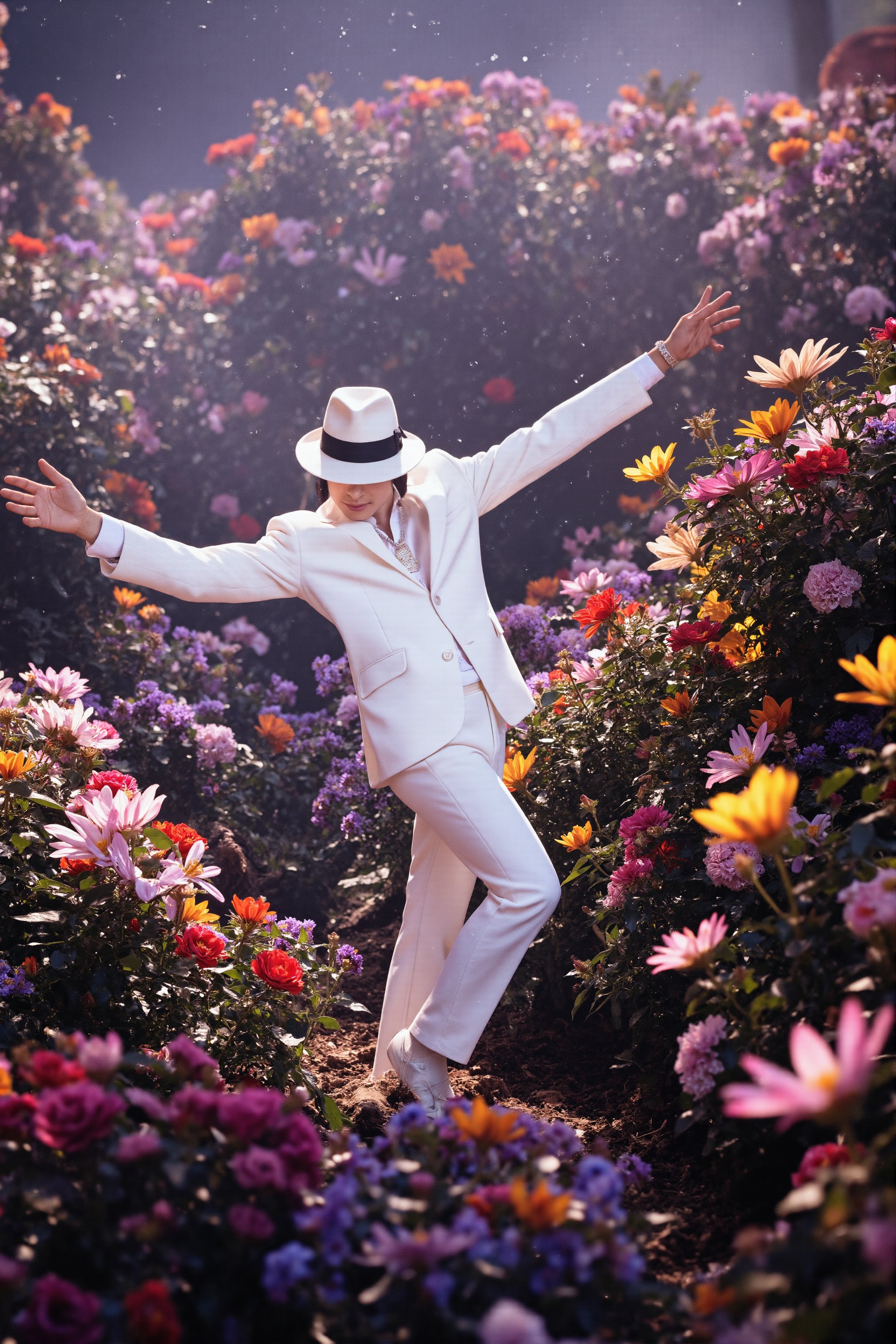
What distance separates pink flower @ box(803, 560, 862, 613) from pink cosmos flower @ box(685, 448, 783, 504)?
220 millimetres

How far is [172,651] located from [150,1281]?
3.14 m

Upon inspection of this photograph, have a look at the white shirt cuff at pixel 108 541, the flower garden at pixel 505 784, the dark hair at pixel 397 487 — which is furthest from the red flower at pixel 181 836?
the dark hair at pixel 397 487

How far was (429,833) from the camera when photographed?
2.25 meters

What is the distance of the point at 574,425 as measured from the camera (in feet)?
7.70

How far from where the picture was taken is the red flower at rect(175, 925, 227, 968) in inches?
70.4

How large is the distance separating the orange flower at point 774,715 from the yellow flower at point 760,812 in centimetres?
76

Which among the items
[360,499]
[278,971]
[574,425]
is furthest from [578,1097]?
[574,425]

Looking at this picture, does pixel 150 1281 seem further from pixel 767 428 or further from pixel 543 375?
pixel 543 375

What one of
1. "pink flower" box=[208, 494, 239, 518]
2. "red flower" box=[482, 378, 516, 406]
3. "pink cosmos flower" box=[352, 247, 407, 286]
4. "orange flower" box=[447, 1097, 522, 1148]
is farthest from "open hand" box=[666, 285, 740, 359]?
"pink flower" box=[208, 494, 239, 518]

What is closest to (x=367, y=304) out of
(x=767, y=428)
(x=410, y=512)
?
(x=410, y=512)

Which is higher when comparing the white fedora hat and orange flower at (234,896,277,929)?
the white fedora hat

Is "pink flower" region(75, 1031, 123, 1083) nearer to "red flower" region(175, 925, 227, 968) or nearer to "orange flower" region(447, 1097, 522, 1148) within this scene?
"orange flower" region(447, 1097, 522, 1148)

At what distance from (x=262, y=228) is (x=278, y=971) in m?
4.49

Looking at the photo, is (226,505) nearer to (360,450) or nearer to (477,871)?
(360,450)
